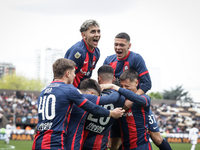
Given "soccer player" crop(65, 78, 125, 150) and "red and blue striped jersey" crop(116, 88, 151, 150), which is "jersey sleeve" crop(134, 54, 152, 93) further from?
"soccer player" crop(65, 78, 125, 150)

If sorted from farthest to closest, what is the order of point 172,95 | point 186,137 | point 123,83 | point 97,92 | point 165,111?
point 172,95, point 165,111, point 186,137, point 123,83, point 97,92

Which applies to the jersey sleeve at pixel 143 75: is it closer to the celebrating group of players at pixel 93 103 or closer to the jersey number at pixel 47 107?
the celebrating group of players at pixel 93 103

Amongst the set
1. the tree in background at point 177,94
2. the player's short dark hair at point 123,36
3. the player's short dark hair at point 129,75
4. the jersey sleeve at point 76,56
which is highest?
the player's short dark hair at point 123,36

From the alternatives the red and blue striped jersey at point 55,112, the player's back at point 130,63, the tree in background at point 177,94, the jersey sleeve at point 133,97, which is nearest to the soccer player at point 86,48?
the player's back at point 130,63

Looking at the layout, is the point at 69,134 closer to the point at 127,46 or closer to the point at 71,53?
the point at 71,53

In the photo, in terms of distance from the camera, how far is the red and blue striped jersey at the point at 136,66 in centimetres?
583

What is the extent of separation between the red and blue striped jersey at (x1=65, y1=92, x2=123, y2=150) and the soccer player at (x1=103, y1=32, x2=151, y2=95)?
1.34 m

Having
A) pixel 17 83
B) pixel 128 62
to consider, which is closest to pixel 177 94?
pixel 17 83

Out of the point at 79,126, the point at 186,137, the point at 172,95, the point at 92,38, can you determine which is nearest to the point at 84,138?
the point at 79,126

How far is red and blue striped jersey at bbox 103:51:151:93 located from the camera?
583 cm

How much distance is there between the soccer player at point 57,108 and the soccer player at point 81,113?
180 millimetres

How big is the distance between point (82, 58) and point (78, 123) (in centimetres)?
173

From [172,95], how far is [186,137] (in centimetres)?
3992

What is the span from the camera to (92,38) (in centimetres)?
577
